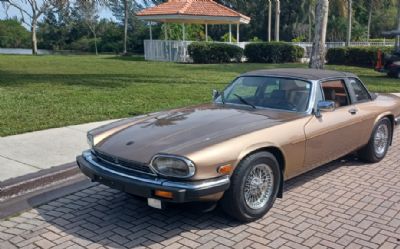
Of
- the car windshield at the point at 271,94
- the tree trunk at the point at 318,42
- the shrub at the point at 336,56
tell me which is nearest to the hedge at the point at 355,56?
the shrub at the point at 336,56

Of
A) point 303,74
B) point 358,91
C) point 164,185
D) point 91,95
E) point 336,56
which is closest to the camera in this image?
point 164,185

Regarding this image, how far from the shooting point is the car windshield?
207 inches

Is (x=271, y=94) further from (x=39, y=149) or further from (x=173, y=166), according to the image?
(x=39, y=149)

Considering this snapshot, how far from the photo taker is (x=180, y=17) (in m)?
26.3

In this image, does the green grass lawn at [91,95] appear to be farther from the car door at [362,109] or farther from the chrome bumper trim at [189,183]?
the car door at [362,109]

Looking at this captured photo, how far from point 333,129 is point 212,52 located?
1983 cm

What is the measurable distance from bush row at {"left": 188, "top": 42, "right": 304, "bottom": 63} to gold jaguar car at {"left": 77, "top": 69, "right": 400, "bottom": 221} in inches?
736

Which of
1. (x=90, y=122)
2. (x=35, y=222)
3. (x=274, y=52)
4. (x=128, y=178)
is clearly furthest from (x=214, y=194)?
(x=274, y=52)

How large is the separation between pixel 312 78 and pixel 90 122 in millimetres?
4624

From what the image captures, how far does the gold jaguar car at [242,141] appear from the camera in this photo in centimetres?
396

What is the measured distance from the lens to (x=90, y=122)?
8.59m

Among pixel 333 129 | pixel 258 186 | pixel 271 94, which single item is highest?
pixel 271 94

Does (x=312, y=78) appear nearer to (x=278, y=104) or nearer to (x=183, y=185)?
(x=278, y=104)

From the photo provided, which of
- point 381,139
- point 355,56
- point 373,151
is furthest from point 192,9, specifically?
point 373,151
